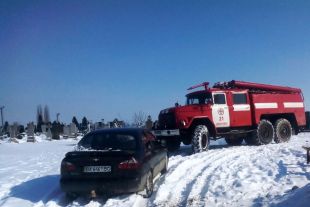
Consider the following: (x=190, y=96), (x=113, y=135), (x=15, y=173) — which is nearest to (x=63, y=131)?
(x=190, y=96)

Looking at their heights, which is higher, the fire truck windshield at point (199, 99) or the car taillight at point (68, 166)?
the fire truck windshield at point (199, 99)

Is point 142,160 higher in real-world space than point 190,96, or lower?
lower

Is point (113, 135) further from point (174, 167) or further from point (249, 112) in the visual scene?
point (249, 112)

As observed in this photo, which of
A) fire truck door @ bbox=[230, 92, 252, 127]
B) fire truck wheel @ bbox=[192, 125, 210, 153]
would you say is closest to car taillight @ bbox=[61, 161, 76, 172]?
fire truck wheel @ bbox=[192, 125, 210, 153]

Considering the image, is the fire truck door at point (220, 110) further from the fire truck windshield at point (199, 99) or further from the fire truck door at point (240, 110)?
the fire truck door at point (240, 110)

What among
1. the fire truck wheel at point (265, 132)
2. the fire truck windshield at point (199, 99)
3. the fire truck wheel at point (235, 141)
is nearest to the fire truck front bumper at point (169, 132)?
the fire truck windshield at point (199, 99)

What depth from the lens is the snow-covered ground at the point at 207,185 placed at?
6.74 metres

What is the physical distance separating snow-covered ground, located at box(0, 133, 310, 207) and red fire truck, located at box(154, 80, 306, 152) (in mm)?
2242

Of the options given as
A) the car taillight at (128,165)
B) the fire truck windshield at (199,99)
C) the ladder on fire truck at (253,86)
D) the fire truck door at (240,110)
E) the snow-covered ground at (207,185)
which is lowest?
the snow-covered ground at (207,185)

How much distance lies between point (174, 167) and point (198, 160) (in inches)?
52.8

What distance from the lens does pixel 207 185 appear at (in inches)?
315

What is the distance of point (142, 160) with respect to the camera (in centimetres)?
719

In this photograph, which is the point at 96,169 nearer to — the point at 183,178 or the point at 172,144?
the point at 183,178

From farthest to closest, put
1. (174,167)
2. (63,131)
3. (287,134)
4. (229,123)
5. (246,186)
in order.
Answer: (63,131) < (287,134) < (229,123) < (174,167) < (246,186)
